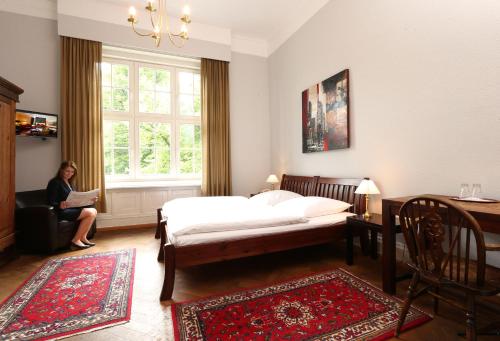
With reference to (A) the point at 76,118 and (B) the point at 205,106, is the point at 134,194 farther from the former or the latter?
(B) the point at 205,106

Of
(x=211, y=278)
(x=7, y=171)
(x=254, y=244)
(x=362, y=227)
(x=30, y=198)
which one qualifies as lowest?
(x=211, y=278)

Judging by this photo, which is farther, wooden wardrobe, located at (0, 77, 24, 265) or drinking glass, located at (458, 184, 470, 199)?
wooden wardrobe, located at (0, 77, 24, 265)

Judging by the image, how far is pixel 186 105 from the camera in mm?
4797

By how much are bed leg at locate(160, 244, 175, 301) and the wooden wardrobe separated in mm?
2068

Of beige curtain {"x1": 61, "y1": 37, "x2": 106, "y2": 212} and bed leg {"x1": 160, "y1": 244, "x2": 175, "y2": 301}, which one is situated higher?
beige curtain {"x1": 61, "y1": 37, "x2": 106, "y2": 212}

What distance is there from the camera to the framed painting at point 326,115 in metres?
3.19

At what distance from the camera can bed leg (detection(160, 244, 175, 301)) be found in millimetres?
1913

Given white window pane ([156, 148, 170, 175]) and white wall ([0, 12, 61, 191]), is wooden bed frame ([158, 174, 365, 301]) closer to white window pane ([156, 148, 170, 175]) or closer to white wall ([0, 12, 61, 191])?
white window pane ([156, 148, 170, 175])

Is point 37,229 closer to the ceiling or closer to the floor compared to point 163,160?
closer to the floor

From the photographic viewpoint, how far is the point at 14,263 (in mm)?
2695

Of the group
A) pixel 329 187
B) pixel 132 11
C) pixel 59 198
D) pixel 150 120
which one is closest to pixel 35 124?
pixel 59 198

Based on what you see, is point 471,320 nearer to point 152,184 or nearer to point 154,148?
point 152,184

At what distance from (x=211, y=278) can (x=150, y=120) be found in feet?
10.8

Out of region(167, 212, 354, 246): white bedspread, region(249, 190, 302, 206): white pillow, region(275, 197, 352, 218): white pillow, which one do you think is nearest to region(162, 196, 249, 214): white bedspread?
region(249, 190, 302, 206): white pillow
